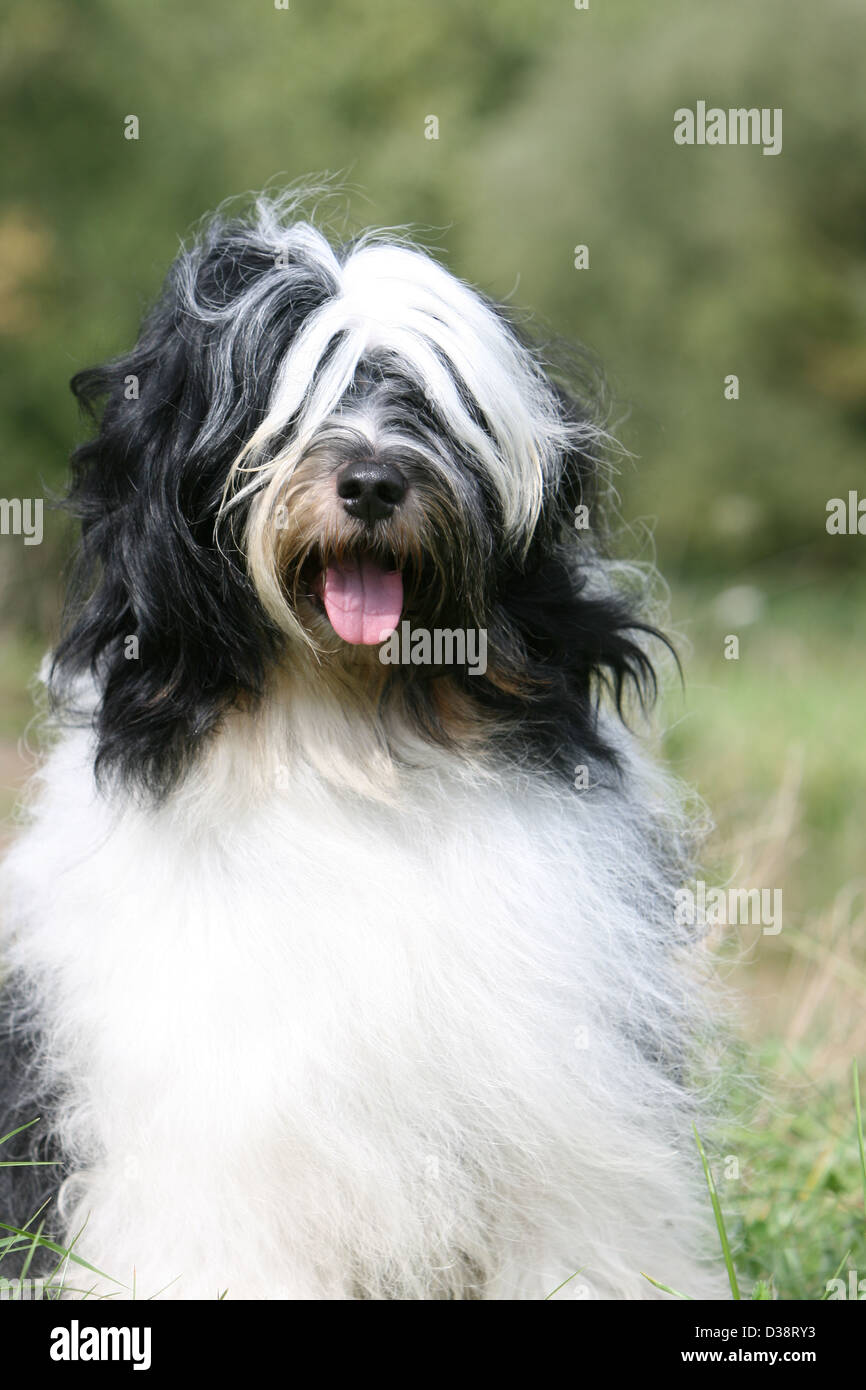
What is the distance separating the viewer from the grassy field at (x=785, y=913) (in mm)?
3578

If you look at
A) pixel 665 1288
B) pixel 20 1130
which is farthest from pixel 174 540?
pixel 665 1288

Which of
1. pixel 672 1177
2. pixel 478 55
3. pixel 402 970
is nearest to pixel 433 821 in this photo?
pixel 402 970

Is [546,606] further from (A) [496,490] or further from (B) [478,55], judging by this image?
(B) [478,55]

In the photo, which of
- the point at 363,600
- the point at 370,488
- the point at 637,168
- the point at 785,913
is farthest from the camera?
the point at 637,168

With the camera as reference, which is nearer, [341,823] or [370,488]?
[370,488]

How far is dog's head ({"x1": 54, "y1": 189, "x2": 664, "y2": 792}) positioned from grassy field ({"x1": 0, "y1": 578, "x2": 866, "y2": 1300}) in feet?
3.72

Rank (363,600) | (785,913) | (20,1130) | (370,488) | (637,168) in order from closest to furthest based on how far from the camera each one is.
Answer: (370,488) < (363,600) < (20,1130) < (785,913) < (637,168)

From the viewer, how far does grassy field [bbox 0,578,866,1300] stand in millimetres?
3578

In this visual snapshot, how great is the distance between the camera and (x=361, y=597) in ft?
8.48

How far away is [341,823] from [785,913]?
340 centimetres

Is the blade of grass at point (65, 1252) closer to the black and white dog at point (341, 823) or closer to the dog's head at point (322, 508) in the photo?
the black and white dog at point (341, 823)

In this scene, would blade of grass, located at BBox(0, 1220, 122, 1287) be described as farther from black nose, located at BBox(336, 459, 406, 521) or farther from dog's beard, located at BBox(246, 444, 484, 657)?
black nose, located at BBox(336, 459, 406, 521)

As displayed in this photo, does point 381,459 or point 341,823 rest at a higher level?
point 381,459

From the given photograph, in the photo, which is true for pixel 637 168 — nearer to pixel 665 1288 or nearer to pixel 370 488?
pixel 370 488
